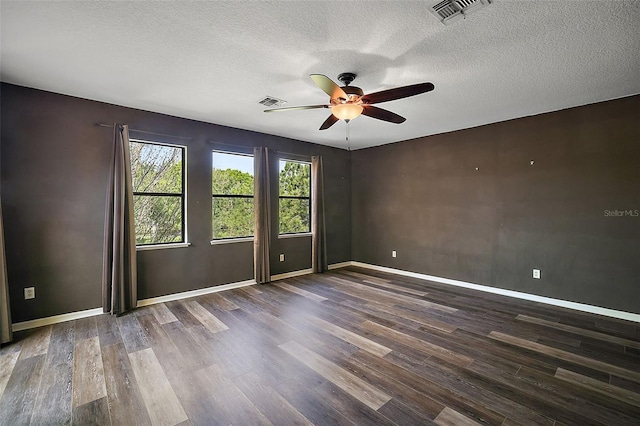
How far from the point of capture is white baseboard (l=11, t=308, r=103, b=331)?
3.06 metres

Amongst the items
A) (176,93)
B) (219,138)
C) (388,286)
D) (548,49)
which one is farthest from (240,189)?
(548,49)

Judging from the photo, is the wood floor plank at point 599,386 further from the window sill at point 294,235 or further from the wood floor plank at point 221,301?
the window sill at point 294,235

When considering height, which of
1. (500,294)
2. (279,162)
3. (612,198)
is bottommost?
(500,294)

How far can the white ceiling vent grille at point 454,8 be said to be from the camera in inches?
70.8

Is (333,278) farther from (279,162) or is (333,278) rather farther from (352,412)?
(352,412)

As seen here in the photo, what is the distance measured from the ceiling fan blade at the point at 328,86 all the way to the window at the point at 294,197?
10.2ft

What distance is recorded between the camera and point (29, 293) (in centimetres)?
312

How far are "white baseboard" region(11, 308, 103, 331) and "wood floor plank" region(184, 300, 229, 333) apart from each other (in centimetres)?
103

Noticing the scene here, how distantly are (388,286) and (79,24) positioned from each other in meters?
4.70

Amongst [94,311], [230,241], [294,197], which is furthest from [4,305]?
[294,197]

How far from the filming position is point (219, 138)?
4496 millimetres

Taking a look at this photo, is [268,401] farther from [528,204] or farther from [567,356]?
[528,204]

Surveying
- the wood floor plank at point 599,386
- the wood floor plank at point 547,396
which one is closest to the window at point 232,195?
the wood floor plank at point 547,396

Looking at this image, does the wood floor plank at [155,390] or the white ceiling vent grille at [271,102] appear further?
the white ceiling vent grille at [271,102]
